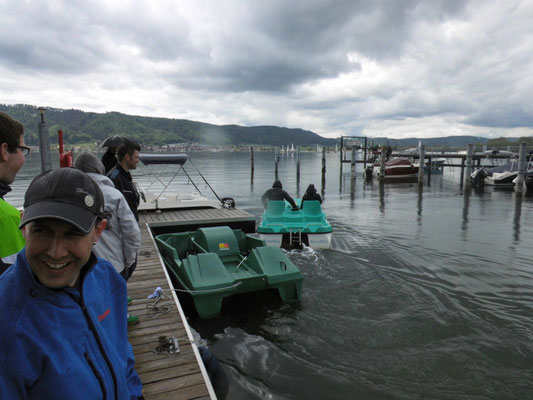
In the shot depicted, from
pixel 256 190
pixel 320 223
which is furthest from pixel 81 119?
pixel 320 223

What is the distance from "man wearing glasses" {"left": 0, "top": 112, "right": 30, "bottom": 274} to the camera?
1.98 metres

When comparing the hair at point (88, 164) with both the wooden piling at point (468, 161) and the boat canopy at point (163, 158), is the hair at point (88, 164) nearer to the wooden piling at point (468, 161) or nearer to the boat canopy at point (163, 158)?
the boat canopy at point (163, 158)

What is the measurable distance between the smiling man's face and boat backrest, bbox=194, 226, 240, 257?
6028 mm

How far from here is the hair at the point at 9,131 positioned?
217 centimetres

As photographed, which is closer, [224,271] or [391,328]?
[391,328]

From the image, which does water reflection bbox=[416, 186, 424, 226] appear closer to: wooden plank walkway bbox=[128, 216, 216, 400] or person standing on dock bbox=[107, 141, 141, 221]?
wooden plank walkway bbox=[128, 216, 216, 400]

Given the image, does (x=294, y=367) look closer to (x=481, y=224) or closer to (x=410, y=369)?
(x=410, y=369)

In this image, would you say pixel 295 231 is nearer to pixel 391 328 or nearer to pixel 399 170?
pixel 391 328

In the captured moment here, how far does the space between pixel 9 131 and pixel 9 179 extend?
1.07 feet

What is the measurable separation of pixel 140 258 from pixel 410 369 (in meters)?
5.29

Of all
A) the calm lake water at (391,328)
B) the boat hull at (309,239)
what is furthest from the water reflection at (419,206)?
the boat hull at (309,239)

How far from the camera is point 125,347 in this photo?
1.77m

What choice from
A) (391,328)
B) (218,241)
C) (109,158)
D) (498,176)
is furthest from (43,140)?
(498,176)

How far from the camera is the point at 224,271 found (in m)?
6.14
